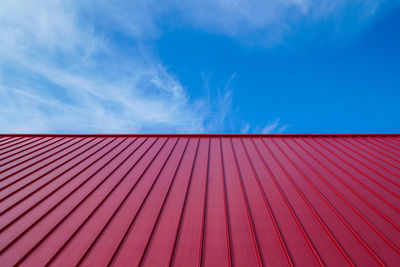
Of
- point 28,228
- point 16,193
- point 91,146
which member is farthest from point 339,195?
point 91,146

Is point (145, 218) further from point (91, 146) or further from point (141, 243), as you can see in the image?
point (91, 146)

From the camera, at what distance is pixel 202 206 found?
112 inches

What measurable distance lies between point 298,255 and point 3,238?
334 centimetres

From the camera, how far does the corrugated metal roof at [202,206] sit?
209 cm

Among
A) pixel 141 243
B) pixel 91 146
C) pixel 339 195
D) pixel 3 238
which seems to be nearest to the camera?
Answer: pixel 141 243

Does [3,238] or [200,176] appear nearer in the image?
[3,238]

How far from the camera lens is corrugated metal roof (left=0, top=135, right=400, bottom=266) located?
2086 millimetres

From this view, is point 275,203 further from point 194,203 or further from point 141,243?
point 141,243

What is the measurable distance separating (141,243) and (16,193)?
273cm

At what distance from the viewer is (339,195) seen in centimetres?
308

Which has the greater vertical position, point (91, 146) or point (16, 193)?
point (91, 146)

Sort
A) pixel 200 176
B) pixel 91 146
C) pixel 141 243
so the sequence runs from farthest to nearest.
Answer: pixel 91 146
pixel 200 176
pixel 141 243

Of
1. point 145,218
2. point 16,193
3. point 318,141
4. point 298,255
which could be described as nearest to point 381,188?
point 298,255

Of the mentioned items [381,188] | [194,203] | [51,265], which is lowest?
[51,265]
